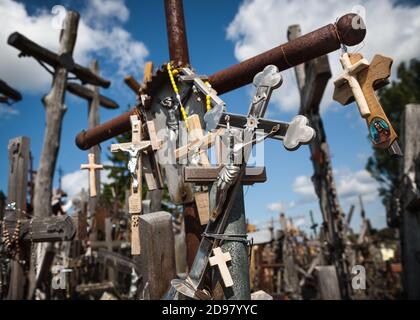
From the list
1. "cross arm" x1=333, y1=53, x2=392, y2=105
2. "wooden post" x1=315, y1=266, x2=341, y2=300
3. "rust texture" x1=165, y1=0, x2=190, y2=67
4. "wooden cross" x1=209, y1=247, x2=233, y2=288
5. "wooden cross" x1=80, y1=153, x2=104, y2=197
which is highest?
"rust texture" x1=165, y1=0, x2=190, y2=67

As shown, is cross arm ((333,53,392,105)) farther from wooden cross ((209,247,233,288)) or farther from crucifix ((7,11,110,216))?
crucifix ((7,11,110,216))

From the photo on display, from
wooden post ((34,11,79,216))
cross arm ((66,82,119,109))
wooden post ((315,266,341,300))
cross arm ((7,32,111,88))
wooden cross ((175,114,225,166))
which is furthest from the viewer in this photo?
cross arm ((66,82,119,109))

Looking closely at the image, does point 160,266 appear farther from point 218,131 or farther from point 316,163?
point 316,163

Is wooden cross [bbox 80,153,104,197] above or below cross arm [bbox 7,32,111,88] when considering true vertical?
below

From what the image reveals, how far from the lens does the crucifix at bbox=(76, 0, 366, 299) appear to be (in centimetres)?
275

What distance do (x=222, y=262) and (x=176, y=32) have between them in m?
2.59

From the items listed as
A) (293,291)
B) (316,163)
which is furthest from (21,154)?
(293,291)

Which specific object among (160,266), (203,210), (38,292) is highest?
(203,210)

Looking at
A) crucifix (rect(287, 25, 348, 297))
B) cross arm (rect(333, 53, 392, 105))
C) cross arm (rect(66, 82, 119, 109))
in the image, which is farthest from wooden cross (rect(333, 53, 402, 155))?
cross arm (rect(66, 82, 119, 109))

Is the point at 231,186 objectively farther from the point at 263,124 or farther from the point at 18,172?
the point at 18,172

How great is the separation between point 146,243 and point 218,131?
3.48ft

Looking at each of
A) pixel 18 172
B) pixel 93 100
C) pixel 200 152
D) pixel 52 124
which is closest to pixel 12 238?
pixel 18 172

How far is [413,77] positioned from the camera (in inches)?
787

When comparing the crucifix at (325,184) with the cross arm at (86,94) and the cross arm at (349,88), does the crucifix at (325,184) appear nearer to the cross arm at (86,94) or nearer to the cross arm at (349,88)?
the cross arm at (349,88)
